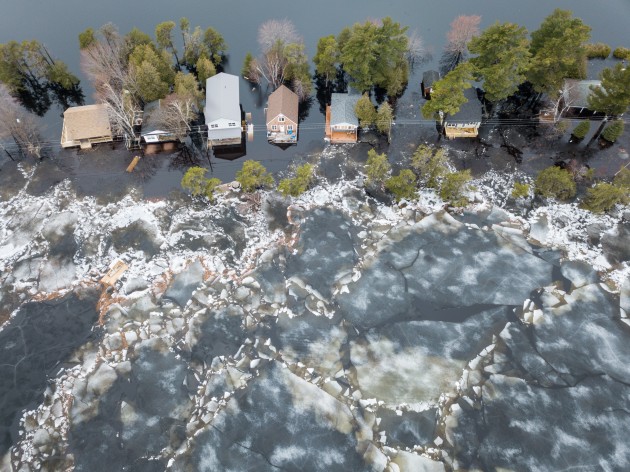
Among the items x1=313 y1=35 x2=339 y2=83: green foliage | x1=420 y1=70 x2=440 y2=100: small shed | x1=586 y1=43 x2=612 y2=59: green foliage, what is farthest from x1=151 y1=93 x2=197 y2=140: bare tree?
x1=586 y1=43 x2=612 y2=59: green foliage

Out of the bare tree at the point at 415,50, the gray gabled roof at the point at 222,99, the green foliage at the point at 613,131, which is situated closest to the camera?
the green foliage at the point at 613,131

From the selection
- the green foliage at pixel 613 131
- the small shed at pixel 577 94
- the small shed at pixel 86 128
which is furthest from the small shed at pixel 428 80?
the small shed at pixel 86 128

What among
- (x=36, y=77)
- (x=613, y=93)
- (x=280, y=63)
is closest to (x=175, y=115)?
(x=280, y=63)

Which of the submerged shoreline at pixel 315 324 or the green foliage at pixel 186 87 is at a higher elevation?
the green foliage at pixel 186 87

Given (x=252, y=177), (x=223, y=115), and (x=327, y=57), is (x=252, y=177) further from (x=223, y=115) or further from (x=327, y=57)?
(x=327, y=57)

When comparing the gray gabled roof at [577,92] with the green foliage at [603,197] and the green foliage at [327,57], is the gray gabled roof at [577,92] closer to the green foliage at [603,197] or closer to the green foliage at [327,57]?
the green foliage at [603,197]

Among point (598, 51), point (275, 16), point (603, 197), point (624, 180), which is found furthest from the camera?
point (275, 16)

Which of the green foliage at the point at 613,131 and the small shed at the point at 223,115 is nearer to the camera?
the green foliage at the point at 613,131
